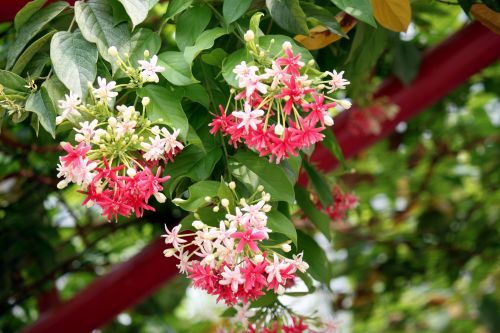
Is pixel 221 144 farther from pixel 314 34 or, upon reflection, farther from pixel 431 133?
pixel 431 133

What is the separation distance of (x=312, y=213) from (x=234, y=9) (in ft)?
1.17

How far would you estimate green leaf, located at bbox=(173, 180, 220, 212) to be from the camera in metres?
0.94

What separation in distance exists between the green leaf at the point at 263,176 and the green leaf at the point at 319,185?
0.25 metres

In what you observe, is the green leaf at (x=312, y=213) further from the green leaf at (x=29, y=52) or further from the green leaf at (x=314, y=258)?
the green leaf at (x=29, y=52)

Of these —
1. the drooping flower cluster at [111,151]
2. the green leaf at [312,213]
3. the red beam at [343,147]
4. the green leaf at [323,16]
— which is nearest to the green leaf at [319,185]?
the green leaf at [312,213]

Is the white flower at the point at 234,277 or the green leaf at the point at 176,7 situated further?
the green leaf at the point at 176,7

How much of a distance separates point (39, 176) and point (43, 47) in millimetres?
793

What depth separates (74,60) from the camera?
98cm

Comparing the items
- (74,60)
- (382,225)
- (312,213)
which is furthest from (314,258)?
(382,225)

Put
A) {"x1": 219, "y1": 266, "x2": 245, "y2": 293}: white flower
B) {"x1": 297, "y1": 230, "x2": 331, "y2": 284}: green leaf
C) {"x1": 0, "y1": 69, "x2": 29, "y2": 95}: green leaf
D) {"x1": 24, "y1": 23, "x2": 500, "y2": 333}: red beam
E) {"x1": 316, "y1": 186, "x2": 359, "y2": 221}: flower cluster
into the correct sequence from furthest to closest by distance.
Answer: {"x1": 24, "y1": 23, "x2": 500, "y2": 333}: red beam, {"x1": 316, "y1": 186, "x2": 359, "y2": 221}: flower cluster, {"x1": 297, "y1": 230, "x2": 331, "y2": 284}: green leaf, {"x1": 0, "y1": 69, "x2": 29, "y2": 95}: green leaf, {"x1": 219, "y1": 266, "x2": 245, "y2": 293}: white flower

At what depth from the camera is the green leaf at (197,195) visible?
3.09ft

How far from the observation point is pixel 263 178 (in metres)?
0.99

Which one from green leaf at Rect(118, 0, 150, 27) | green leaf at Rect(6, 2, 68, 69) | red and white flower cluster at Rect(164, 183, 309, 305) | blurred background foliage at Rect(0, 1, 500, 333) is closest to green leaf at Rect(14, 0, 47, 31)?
green leaf at Rect(6, 2, 68, 69)

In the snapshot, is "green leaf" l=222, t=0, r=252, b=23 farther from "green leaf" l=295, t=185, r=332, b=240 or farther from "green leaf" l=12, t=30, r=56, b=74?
"green leaf" l=295, t=185, r=332, b=240
